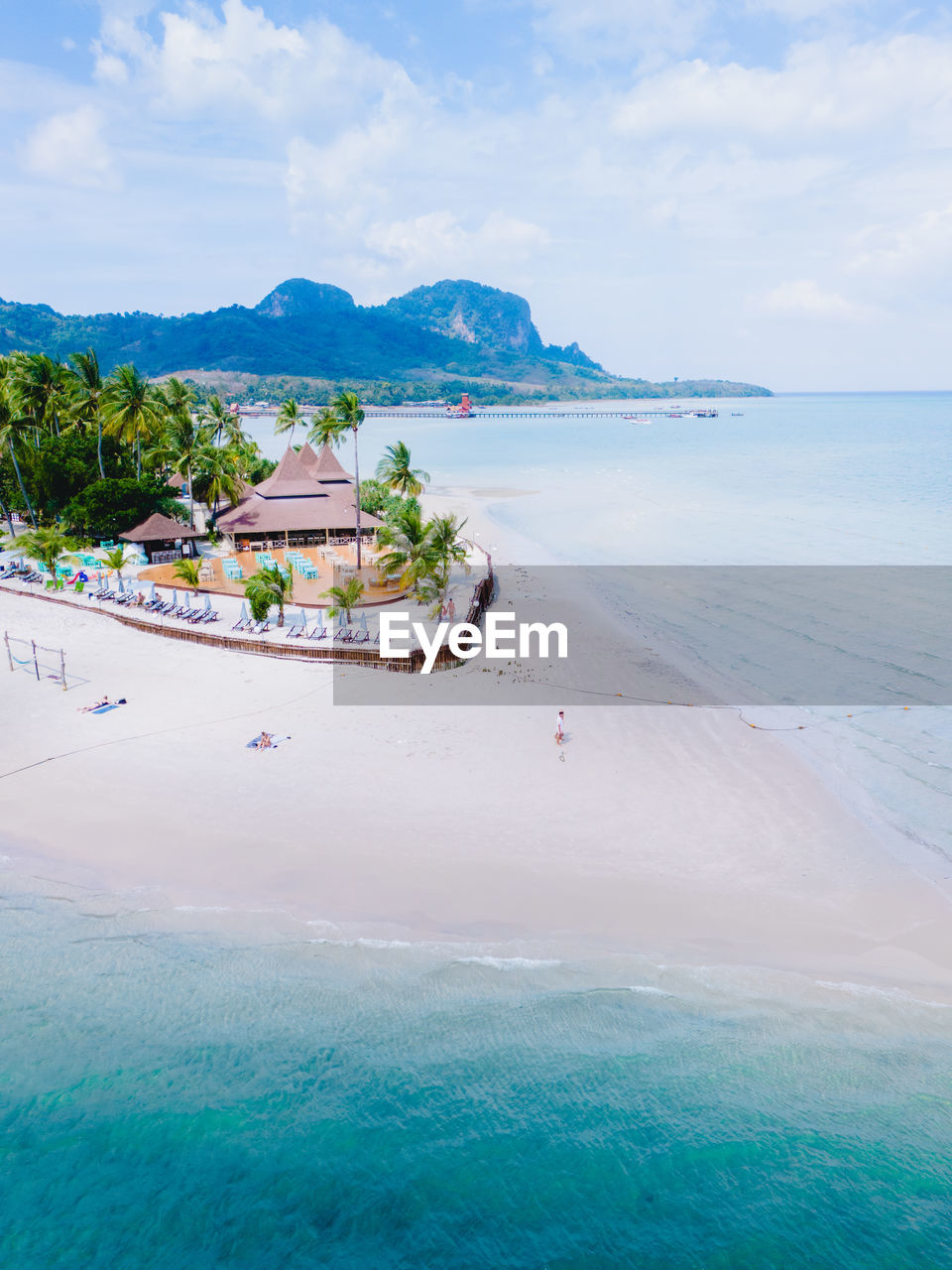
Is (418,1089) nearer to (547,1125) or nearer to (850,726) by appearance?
(547,1125)

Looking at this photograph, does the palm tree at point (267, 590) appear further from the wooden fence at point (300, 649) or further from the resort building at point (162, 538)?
the resort building at point (162, 538)

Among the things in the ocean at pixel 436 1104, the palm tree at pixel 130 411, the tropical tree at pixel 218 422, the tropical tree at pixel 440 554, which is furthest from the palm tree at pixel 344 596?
the tropical tree at pixel 218 422

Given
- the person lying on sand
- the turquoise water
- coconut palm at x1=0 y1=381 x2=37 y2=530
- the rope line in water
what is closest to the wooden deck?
the person lying on sand

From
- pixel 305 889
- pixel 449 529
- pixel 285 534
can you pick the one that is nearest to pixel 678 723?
pixel 305 889

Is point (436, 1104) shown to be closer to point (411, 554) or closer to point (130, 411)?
point (411, 554)

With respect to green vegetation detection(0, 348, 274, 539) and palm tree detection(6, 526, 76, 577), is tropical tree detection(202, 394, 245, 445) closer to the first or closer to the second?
green vegetation detection(0, 348, 274, 539)

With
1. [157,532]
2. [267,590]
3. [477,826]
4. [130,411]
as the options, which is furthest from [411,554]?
[130,411]
